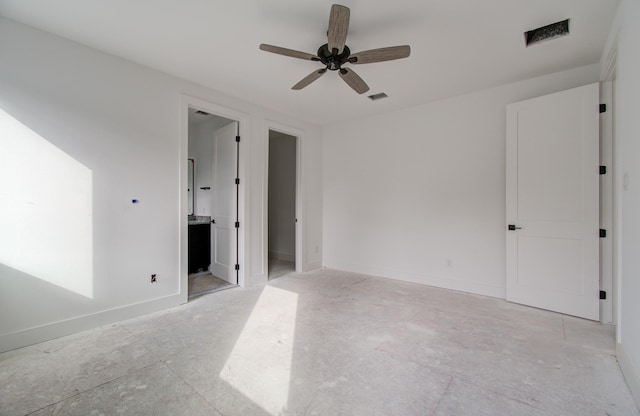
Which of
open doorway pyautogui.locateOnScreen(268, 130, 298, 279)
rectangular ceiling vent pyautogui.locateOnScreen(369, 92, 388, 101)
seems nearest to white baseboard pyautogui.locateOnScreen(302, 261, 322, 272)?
open doorway pyautogui.locateOnScreen(268, 130, 298, 279)

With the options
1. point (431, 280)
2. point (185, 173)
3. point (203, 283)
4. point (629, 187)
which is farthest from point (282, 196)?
point (629, 187)

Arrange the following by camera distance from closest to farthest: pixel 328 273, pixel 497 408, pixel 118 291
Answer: pixel 497 408
pixel 118 291
pixel 328 273

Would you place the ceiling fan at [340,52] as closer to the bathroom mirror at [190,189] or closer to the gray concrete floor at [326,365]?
the gray concrete floor at [326,365]

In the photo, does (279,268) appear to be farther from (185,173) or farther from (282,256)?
(185,173)

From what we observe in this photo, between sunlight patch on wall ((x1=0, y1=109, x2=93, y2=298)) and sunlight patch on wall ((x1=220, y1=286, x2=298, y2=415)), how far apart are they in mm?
1595

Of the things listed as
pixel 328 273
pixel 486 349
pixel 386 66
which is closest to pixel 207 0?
pixel 386 66

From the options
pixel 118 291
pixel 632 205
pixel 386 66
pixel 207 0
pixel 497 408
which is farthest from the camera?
pixel 386 66

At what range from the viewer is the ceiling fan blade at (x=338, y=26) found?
1775mm

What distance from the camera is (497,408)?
1605 mm

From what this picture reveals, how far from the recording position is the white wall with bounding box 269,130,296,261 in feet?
19.8

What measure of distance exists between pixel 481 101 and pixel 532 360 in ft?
9.86

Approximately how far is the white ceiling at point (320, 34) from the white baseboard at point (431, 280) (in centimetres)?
257

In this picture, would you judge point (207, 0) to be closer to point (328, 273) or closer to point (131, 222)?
point (131, 222)

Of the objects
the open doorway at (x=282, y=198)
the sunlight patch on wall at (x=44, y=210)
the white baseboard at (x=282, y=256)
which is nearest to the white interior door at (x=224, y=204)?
the open doorway at (x=282, y=198)
